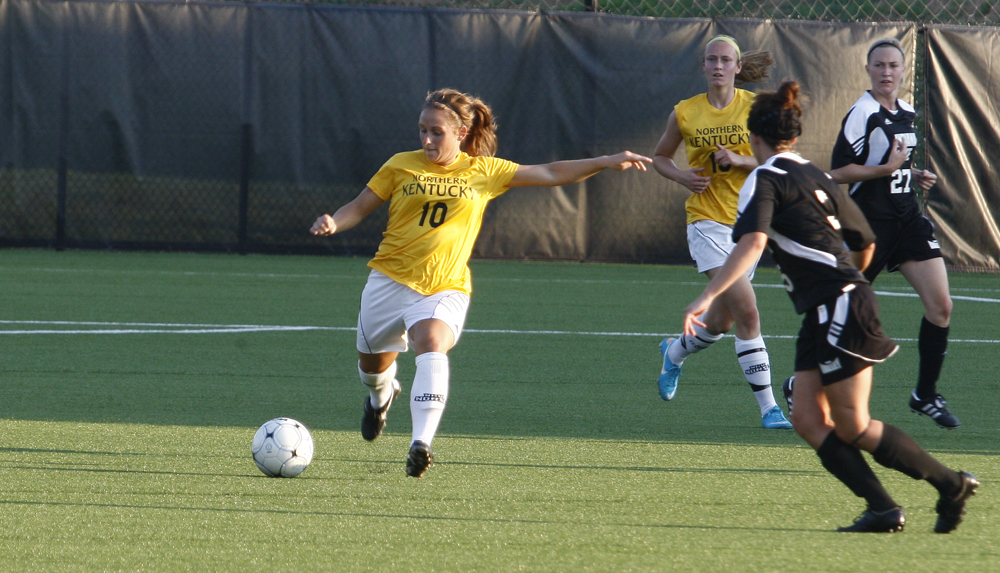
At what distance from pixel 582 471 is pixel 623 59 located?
9985mm

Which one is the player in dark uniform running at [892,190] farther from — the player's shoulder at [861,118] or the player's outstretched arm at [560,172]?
the player's outstretched arm at [560,172]

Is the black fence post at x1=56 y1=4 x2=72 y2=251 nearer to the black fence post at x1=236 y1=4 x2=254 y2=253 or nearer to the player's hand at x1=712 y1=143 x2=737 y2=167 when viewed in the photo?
the black fence post at x1=236 y1=4 x2=254 y2=253

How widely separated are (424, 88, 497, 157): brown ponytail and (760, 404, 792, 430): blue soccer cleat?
1762 mm

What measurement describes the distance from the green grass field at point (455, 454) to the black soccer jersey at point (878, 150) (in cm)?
102

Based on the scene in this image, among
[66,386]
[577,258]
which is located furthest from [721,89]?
[577,258]

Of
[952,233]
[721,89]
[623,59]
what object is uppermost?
[721,89]

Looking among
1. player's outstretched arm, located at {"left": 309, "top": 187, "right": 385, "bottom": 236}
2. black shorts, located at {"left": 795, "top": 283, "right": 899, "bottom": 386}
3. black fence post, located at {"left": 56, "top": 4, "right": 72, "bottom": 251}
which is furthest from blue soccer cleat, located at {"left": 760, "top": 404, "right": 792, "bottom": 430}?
black fence post, located at {"left": 56, "top": 4, "right": 72, "bottom": 251}

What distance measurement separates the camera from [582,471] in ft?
14.1

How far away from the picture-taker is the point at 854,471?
3.43 m

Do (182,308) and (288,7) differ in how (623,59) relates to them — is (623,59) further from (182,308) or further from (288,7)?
(182,308)

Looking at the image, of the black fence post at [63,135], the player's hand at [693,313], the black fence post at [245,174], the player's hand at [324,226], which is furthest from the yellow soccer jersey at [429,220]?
the black fence post at [63,135]

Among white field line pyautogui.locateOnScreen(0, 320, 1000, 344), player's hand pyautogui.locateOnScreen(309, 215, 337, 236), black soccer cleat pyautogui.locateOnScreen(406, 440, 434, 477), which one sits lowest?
white field line pyautogui.locateOnScreen(0, 320, 1000, 344)

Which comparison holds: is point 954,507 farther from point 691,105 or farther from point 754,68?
point 754,68

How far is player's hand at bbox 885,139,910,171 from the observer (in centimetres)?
550
